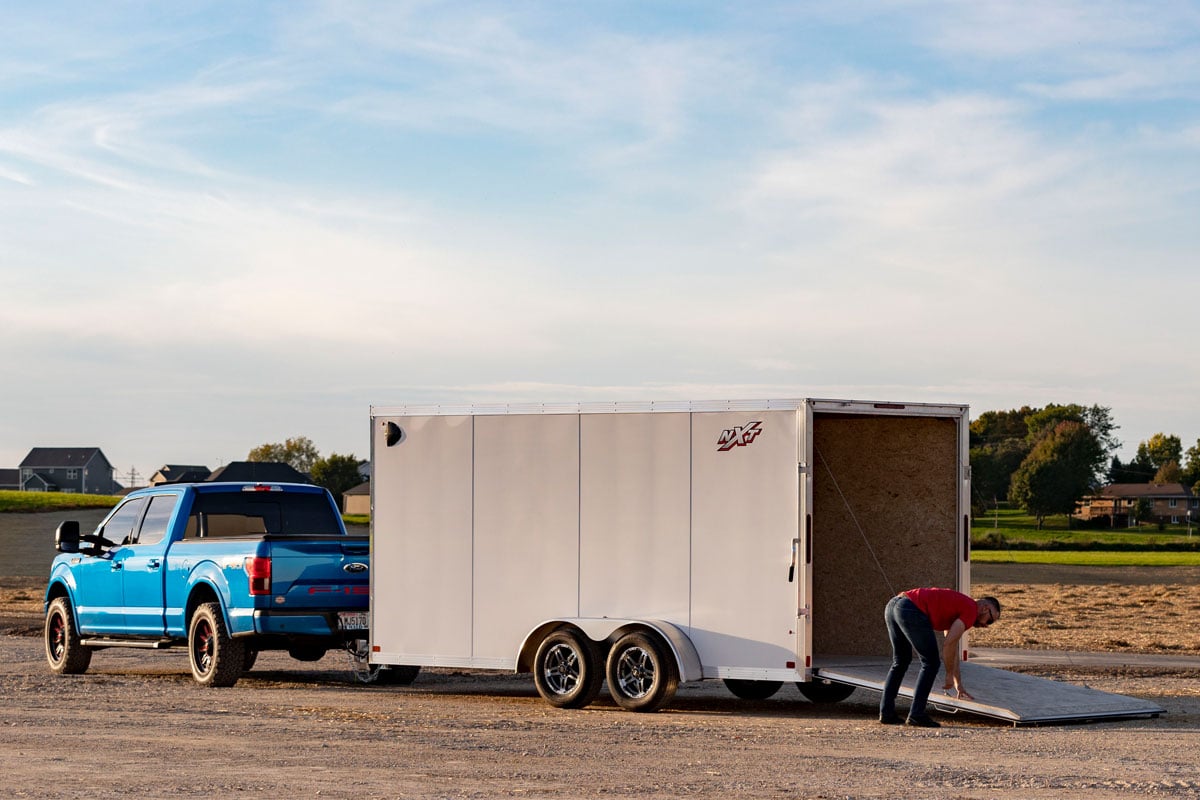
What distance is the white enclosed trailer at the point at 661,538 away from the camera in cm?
1362

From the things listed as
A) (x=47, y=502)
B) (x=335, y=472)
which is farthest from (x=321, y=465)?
(x=47, y=502)

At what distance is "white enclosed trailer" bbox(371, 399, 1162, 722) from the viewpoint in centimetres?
1362

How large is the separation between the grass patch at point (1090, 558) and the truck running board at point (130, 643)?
157 ft

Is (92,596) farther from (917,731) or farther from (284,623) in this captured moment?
(917,731)

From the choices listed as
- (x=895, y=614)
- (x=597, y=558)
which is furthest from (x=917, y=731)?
(x=597, y=558)

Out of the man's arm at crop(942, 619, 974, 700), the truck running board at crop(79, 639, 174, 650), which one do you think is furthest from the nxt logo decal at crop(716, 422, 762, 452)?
the truck running board at crop(79, 639, 174, 650)

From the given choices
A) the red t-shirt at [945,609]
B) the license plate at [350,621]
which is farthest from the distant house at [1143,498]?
the red t-shirt at [945,609]

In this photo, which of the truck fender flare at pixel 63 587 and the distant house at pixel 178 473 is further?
the distant house at pixel 178 473

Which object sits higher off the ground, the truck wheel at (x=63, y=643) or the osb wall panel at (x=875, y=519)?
the osb wall panel at (x=875, y=519)

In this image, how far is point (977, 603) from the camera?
13.4 meters

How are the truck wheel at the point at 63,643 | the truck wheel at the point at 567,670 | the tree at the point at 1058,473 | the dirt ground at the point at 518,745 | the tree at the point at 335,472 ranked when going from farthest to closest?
the tree at the point at 335,472, the tree at the point at 1058,473, the truck wheel at the point at 63,643, the truck wheel at the point at 567,670, the dirt ground at the point at 518,745

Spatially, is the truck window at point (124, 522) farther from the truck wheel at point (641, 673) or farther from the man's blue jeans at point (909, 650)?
the man's blue jeans at point (909, 650)

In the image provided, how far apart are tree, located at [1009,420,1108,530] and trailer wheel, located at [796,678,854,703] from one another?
367 feet

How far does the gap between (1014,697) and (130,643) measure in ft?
31.4
